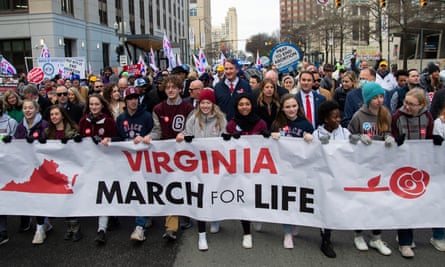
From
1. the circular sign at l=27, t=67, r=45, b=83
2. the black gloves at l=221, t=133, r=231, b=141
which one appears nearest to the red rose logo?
the black gloves at l=221, t=133, r=231, b=141

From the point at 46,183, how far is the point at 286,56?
22.2 ft

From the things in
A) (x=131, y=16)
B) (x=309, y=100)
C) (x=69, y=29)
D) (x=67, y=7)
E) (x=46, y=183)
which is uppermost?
(x=131, y=16)

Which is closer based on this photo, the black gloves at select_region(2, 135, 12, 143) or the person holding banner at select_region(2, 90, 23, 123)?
the black gloves at select_region(2, 135, 12, 143)

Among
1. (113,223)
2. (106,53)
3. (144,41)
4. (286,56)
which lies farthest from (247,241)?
(144,41)

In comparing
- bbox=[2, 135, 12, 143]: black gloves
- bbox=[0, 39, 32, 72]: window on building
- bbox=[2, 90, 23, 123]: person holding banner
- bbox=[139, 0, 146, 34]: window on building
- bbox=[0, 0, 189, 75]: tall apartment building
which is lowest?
bbox=[2, 135, 12, 143]: black gloves

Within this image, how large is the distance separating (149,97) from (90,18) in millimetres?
31208

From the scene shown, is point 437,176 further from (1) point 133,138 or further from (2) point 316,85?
(2) point 316,85

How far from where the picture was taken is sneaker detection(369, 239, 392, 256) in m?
4.39

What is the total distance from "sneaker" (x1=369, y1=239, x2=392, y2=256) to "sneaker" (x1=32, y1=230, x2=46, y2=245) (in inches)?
149

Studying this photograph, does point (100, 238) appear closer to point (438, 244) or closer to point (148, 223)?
point (148, 223)

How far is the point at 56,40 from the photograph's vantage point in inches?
1173

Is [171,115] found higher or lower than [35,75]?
lower

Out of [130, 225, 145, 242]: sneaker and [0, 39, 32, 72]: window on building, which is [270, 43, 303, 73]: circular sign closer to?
[130, 225, 145, 242]: sneaker

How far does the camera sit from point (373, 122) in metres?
4.71
